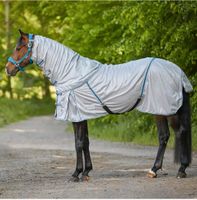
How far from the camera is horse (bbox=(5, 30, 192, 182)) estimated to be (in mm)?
10180

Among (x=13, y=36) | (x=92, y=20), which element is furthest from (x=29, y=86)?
(x=92, y=20)

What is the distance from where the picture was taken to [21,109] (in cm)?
3684

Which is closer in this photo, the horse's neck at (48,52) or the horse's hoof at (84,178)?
the horse's hoof at (84,178)

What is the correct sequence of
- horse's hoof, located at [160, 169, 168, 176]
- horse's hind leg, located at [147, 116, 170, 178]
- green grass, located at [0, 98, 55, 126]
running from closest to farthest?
horse's hind leg, located at [147, 116, 170, 178], horse's hoof, located at [160, 169, 168, 176], green grass, located at [0, 98, 55, 126]

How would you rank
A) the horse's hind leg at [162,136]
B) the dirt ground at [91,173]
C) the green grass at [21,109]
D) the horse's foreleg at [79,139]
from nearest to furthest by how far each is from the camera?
the dirt ground at [91,173]
the horse's foreleg at [79,139]
the horse's hind leg at [162,136]
the green grass at [21,109]


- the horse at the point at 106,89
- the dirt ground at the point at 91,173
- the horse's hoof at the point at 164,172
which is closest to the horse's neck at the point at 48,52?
the horse at the point at 106,89

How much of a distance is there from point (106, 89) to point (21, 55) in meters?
1.56

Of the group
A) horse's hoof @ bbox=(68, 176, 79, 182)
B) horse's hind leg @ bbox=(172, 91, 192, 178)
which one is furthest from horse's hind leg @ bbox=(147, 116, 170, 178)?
horse's hoof @ bbox=(68, 176, 79, 182)

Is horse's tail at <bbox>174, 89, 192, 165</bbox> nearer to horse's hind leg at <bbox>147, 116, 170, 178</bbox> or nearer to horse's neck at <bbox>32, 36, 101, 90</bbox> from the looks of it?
horse's hind leg at <bbox>147, 116, 170, 178</bbox>

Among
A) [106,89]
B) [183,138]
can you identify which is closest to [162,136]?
[183,138]

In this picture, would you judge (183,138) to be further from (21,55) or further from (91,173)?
(21,55)

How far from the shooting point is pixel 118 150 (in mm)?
16797

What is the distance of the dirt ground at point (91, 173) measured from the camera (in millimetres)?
8555

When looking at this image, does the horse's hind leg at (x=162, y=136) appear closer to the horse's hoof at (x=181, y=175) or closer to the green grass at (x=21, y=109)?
the horse's hoof at (x=181, y=175)
